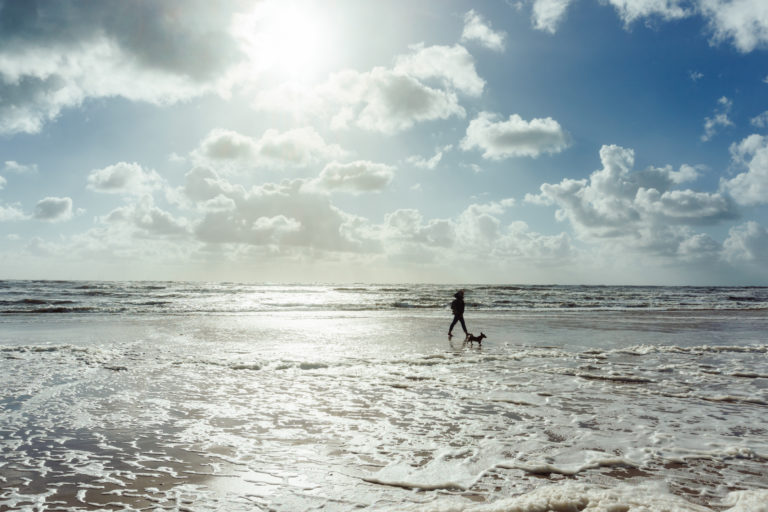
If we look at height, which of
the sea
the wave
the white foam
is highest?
the white foam

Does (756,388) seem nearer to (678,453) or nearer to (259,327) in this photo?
(678,453)

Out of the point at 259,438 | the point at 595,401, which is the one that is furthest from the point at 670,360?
the point at 259,438

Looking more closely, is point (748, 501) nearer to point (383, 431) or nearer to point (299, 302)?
point (383, 431)

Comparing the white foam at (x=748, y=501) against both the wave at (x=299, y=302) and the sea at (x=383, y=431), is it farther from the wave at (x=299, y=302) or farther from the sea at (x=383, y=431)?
the wave at (x=299, y=302)

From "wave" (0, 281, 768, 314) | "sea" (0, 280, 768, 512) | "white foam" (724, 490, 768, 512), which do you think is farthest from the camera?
"wave" (0, 281, 768, 314)

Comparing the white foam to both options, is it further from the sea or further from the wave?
the wave

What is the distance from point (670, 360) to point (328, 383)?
34.2ft

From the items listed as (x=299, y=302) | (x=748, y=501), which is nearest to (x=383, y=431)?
(x=748, y=501)

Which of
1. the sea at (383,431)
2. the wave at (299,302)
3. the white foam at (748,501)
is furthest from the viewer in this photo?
the wave at (299,302)

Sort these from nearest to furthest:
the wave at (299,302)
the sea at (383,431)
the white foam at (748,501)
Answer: the white foam at (748,501), the sea at (383,431), the wave at (299,302)

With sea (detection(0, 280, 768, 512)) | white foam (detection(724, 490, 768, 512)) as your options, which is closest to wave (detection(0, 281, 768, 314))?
sea (detection(0, 280, 768, 512))

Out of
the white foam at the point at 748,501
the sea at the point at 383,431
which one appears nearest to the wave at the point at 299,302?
the sea at the point at 383,431

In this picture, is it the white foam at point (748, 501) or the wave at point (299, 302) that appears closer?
the white foam at point (748, 501)

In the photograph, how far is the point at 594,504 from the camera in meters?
4.43
